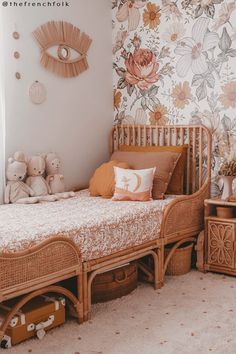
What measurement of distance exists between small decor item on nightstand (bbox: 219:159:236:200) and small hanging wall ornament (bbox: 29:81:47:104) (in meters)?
1.49

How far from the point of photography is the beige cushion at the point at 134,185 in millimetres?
3642

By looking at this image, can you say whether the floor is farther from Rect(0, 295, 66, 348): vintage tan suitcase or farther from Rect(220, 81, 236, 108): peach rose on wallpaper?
Rect(220, 81, 236, 108): peach rose on wallpaper

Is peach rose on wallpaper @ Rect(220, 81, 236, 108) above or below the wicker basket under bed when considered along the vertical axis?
above

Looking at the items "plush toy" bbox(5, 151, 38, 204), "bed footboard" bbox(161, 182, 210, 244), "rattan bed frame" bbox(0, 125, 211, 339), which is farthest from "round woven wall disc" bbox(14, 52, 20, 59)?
"bed footboard" bbox(161, 182, 210, 244)

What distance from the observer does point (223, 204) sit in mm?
3629

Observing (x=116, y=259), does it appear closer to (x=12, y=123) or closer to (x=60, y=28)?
(x=12, y=123)

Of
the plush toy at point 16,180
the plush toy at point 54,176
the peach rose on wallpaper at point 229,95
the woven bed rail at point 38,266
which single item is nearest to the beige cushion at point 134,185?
the plush toy at point 54,176

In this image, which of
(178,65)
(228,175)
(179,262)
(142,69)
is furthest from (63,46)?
(179,262)

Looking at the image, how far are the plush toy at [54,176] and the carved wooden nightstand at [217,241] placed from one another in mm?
1066

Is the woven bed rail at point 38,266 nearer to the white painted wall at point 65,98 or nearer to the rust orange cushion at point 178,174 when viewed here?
the white painted wall at point 65,98

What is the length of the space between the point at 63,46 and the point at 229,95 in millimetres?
1394

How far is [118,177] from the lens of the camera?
12.3ft

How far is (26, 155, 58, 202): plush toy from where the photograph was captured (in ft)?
12.2

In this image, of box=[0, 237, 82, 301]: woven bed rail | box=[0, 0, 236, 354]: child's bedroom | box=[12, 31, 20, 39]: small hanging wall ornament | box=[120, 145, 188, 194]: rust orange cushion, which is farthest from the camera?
box=[120, 145, 188, 194]: rust orange cushion
